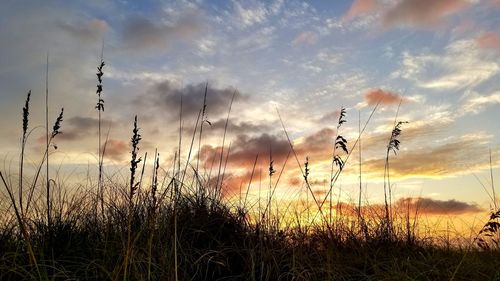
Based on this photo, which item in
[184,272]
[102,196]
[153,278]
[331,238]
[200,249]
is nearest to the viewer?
[153,278]

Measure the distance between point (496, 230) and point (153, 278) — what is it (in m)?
4.17

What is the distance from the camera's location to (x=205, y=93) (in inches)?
248

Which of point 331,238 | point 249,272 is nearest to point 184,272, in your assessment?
point 249,272

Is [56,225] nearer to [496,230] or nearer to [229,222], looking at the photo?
[229,222]

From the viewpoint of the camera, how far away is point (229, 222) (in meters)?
5.88

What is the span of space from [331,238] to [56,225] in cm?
330

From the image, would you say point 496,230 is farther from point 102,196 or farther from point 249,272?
point 102,196

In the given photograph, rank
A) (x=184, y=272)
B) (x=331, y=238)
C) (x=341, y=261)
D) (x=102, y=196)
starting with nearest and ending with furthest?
1. (x=184, y=272)
2. (x=341, y=261)
3. (x=102, y=196)
4. (x=331, y=238)

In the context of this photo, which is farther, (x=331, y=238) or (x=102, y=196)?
(x=331, y=238)

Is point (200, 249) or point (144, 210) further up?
point (144, 210)

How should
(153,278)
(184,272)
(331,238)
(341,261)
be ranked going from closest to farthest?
1. (153,278)
2. (184,272)
3. (341,261)
4. (331,238)

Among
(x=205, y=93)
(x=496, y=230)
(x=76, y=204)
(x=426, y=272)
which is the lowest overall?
(x=426, y=272)

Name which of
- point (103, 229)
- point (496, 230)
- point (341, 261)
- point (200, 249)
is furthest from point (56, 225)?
point (496, 230)

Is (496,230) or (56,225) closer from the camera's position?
(56,225)
